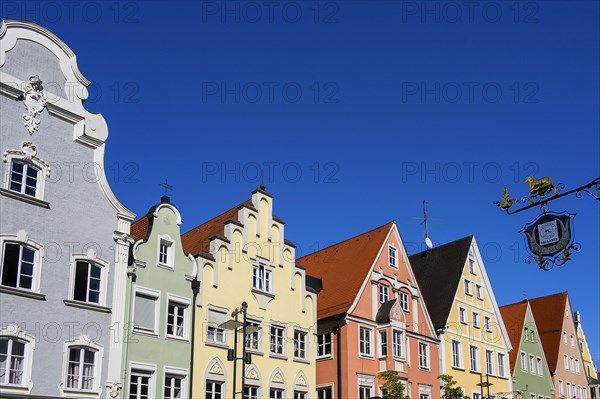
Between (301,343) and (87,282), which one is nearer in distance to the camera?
(87,282)

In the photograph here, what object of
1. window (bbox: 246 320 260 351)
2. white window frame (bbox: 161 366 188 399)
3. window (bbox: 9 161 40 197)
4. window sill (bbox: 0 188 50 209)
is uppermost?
window (bbox: 9 161 40 197)

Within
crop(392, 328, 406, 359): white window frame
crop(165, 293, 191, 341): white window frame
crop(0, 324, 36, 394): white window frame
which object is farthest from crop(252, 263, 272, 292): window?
crop(0, 324, 36, 394): white window frame

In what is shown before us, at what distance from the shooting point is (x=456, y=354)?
48688 mm

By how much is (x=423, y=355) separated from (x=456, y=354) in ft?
13.9

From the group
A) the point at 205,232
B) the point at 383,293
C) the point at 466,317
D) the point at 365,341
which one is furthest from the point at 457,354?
the point at 205,232

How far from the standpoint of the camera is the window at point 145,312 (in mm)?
30781

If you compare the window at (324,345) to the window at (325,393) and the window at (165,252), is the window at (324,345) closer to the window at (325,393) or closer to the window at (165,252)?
the window at (325,393)

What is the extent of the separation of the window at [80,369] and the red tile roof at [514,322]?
3688 cm

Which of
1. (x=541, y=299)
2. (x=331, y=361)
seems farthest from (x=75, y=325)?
(x=541, y=299)

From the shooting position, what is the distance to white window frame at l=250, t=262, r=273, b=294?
121ft

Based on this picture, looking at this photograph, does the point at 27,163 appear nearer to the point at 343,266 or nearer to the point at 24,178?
the point at 24,178

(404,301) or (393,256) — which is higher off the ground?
(393,256)

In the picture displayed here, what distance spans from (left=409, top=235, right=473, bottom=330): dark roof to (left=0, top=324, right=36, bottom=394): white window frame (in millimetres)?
28975

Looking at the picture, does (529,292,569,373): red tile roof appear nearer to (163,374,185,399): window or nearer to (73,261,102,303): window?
(163,374,185,399): window
